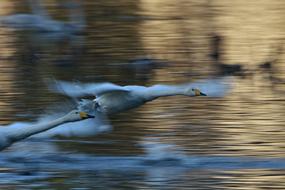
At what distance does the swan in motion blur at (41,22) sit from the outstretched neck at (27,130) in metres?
11.8

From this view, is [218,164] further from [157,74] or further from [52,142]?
[157,74]

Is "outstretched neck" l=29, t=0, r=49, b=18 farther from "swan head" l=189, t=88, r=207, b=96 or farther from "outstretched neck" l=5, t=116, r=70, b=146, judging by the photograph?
"outstretched neck" l=5, t=116, r=70, b=146

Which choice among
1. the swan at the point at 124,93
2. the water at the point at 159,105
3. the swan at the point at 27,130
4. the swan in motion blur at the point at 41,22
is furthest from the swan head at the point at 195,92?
the swan in motion blur at the point at 41,22

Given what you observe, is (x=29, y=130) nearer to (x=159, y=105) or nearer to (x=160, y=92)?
(x=160, y=92)

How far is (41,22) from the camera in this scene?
78.3 feet

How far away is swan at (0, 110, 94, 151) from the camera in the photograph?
34.7 ft

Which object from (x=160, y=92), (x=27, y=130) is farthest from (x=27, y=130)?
(x=160, y=92)

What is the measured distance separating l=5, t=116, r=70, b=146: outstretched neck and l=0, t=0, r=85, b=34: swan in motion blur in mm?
11791

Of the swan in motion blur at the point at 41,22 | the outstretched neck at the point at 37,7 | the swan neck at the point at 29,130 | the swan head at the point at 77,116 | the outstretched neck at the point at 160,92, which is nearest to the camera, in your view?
the swan neck at the point at 29,130

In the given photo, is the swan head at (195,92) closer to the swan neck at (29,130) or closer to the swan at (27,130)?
the swan at (27,130)

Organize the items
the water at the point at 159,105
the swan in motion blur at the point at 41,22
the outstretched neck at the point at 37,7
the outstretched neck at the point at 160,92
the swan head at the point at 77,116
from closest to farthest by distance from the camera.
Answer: the swan head at the point at 77,116
the water at the point at 159,105
the outstretched neck at the point at 160,92
the outstretched neck at the point at 37,7
the swan in motion blur at the point at 41,22

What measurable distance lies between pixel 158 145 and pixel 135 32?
11.1 metres

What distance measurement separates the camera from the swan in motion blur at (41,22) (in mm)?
23203

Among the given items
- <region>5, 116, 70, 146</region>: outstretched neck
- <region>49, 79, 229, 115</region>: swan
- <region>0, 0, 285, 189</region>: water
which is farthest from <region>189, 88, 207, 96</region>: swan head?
<region>5, 116, 70, 146</region>: outstretched neck
